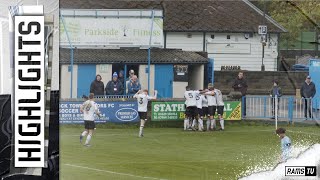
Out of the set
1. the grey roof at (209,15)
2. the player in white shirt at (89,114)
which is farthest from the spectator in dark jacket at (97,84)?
the grey roof at (209,15)

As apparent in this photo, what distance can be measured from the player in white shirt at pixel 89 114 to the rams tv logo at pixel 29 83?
238mm

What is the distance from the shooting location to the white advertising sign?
17.7ft

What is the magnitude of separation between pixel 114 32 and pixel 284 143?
1.19 meters

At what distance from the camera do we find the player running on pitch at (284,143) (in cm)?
553

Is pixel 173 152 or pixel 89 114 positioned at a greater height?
pixel 89 114

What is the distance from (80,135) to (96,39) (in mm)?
564

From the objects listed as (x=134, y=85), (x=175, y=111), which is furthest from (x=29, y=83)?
(x=175, y=111)

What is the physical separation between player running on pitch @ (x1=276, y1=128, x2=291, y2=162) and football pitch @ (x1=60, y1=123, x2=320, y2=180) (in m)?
0.03

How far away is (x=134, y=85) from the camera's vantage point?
5.47m

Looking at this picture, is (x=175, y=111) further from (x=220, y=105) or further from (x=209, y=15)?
(x=209, y=15)

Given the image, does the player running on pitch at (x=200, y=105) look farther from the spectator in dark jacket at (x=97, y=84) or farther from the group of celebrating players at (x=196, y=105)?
the spectator in dark jacket at (x=97, y=84)

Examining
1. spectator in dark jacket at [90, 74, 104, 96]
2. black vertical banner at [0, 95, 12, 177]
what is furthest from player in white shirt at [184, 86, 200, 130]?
black vertical banner at [0, 95, 12, 177]

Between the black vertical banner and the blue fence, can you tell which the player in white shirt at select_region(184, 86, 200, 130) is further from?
the black vertical banner

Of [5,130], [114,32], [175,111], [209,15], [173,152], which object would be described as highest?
[209,15]
